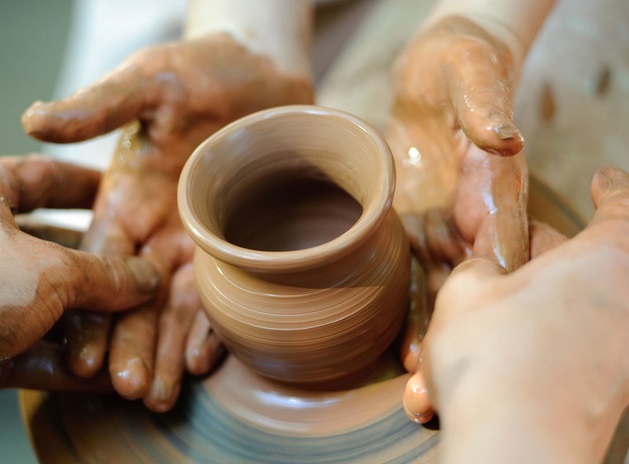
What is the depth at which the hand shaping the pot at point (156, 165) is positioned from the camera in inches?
44.4

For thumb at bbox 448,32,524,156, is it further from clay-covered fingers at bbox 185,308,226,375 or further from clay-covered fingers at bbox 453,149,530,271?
clay-covered fingers at bbox 185,308,226,375

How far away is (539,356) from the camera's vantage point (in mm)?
749

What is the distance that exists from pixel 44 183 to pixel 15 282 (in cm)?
35

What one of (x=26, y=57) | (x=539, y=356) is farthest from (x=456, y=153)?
(x=26, y=57)

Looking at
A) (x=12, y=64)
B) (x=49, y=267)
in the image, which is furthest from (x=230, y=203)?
(x=12, y=64)

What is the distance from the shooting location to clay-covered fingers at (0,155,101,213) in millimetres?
1212

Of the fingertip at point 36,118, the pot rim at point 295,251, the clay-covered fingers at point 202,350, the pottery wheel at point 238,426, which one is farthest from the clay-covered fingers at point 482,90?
the fingertip at point 36,118

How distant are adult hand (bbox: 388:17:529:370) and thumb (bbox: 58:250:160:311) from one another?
0.51 m

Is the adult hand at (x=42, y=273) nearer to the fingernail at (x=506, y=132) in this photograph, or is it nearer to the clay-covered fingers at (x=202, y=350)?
the clay-covered fingers at (x=202, y=350)

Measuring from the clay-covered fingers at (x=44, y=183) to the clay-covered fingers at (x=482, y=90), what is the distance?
2.61ft

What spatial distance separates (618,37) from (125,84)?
4.04 ft

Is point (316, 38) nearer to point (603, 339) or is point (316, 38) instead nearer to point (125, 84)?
point (125, 84)

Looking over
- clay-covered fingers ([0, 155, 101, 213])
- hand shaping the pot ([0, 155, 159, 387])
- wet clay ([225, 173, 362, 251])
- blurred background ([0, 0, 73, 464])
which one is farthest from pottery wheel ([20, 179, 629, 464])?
blurred background ([0, 0, 73, 464])

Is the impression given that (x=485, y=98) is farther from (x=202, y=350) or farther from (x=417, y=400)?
(x=202, y=350)
